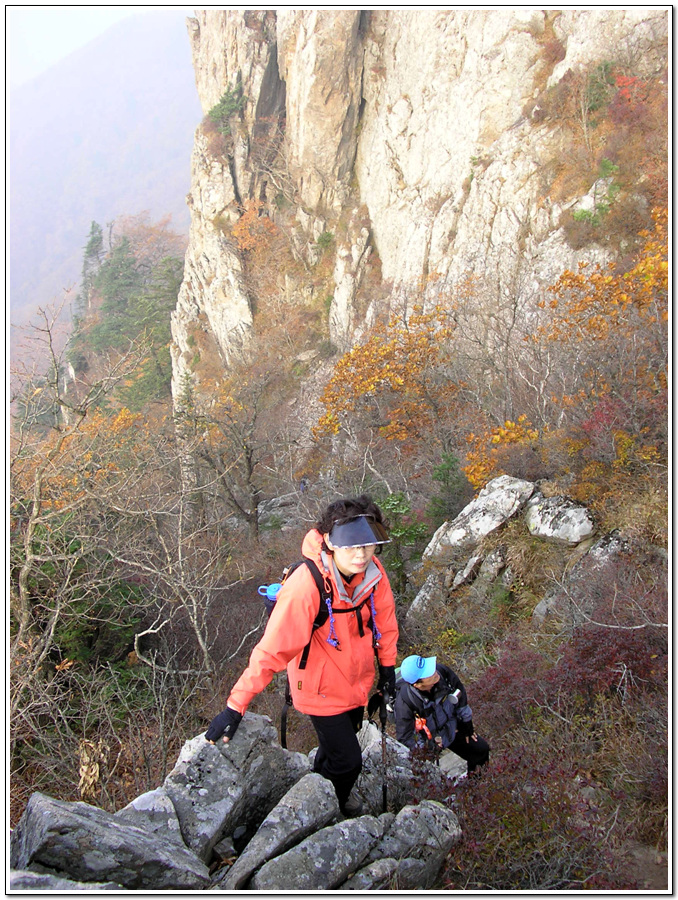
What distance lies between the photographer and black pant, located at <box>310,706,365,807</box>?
10.8ft

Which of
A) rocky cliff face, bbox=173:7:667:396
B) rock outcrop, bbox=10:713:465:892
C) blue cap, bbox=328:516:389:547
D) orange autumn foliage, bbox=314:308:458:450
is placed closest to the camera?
rock outcrop, bbox=10:713:465:892

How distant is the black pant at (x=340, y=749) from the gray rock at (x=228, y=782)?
51cm

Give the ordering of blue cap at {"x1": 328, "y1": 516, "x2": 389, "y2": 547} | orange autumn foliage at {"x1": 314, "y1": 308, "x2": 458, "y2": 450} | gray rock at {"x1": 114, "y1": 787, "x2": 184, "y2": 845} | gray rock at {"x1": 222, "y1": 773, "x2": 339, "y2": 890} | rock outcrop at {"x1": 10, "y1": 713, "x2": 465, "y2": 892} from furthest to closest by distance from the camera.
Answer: orange autumn foliage at {"x1": 314, "y1": 308, "x2": 458, "y2": 450}, gray rock at {"x1": 114, "y1": 787, "x2": 184, "y2": 845}, blue cap at {"x1": 328, "y1": 516, "x2": 389, "y2": 547}, gray rock at {"x1": 222, "y1": 773, "x2": 339, "y2": 890}, rock outcrop at {"x1": 10, "y1": 713, "x2": 465, "y2": 892}

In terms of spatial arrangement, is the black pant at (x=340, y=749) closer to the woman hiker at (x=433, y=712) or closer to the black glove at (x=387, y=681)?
the black glove at (x=387, y=681)

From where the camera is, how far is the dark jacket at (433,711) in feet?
13.2

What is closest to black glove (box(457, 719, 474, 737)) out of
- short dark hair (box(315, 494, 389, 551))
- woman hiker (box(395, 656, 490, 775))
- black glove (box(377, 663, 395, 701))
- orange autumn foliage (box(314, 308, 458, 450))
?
woman hiker (box(395, 656, 490, 775))

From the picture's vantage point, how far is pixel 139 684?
33.2 feet

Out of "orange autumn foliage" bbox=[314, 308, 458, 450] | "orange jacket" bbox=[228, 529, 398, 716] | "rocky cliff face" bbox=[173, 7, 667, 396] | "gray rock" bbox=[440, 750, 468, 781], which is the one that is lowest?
"gray rock" bbox=[440, 750, 468, 781]

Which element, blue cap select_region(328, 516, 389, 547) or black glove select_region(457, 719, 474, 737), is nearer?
blue cap select_region(328, 516, 389, 547)

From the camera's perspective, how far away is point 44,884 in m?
2.58

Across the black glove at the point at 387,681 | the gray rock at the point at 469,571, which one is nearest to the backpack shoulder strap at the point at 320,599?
the black glove at the point at 387,681

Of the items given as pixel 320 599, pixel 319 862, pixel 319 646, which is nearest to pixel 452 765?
pixel 319 862

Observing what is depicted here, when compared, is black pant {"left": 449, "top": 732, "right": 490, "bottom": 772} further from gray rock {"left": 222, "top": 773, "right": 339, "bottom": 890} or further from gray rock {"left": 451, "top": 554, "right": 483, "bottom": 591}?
gray rock {"left": 451, "top": 554, "right": 483, "bottom": 591}

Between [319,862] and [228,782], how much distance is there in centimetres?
88
